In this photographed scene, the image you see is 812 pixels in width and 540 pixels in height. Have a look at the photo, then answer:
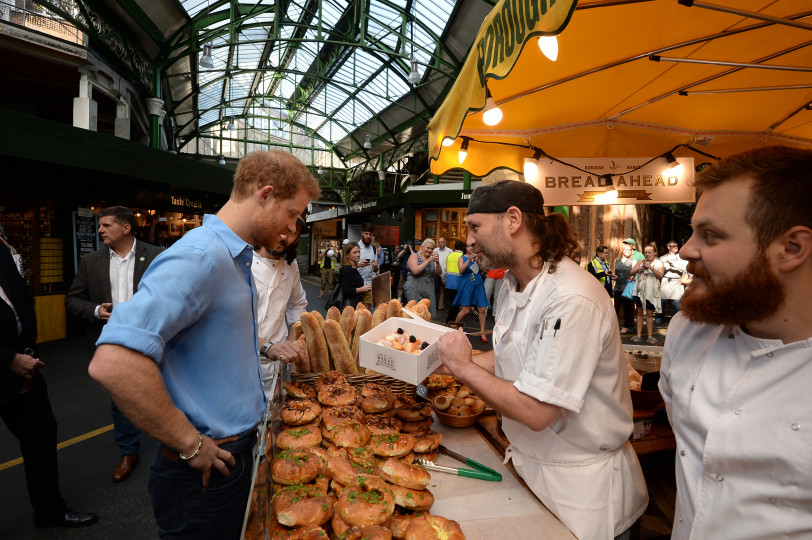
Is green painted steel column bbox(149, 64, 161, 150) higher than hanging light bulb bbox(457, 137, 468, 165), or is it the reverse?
green painted steel column bbox(149, 64, 161, 150)

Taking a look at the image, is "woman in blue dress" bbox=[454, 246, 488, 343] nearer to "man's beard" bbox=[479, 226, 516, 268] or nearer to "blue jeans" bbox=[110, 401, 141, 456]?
"blue jeans" bbox=[110, 401, 141, 456]

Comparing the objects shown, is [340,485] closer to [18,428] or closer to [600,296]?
[600,296]

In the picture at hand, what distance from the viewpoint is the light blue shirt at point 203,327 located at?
1.15m

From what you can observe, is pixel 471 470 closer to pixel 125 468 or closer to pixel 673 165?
pixel 125 468

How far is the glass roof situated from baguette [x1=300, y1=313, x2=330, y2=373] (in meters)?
13.7

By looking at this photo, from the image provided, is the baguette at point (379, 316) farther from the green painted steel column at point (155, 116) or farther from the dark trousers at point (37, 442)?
the green painted steel column at point (155, 116)

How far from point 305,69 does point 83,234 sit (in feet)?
71.0

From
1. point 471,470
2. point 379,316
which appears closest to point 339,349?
point 379,316

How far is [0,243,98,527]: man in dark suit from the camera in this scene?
2439mm

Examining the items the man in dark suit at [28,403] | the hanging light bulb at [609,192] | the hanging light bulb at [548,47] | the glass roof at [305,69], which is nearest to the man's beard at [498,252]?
the hanging light bulb at [548,47]

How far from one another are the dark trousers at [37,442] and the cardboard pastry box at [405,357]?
2.44 meters

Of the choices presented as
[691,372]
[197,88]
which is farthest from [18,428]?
[197,88]

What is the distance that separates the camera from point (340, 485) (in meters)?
1.62

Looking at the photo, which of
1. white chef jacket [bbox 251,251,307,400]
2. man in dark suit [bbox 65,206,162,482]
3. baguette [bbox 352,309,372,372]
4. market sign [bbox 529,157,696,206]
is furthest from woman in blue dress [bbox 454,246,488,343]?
man in dark suit [bbox 65,206,162,482]
